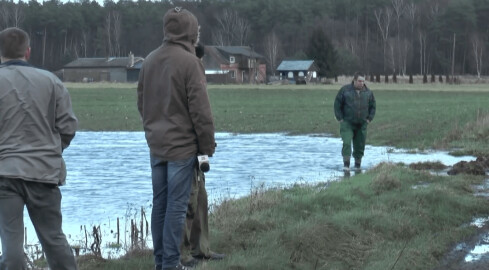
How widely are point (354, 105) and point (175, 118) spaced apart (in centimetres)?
1098

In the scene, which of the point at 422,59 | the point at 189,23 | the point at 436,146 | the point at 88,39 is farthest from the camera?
the point at 88,39

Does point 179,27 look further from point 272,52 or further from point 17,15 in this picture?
point 272,52

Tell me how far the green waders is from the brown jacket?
1107 centimetres

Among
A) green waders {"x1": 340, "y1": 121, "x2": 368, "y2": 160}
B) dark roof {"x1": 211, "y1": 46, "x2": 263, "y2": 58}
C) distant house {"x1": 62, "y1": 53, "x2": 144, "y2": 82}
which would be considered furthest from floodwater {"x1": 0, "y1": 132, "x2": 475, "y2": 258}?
distant house {"x1": 62, "y1": 53, "x2": 144, "y2": 82}

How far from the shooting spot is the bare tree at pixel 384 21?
13784 centimetres

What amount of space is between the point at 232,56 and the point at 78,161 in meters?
104

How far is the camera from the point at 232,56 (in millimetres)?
125812

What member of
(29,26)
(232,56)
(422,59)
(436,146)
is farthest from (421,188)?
(29,26)

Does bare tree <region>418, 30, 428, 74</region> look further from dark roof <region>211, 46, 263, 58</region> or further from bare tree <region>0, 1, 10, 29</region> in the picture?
bare tree <region>0, 1, 10, 29</region>

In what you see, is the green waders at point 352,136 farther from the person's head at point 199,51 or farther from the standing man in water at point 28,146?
the standing man in water at point 28,146

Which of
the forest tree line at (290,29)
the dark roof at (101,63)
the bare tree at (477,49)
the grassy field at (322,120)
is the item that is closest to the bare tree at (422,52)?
the forest tree line at (290,29)

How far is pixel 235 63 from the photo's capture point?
414ft

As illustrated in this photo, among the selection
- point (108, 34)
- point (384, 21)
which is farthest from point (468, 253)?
point (384, 21)

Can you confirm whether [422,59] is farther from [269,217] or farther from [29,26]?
[269,217]
